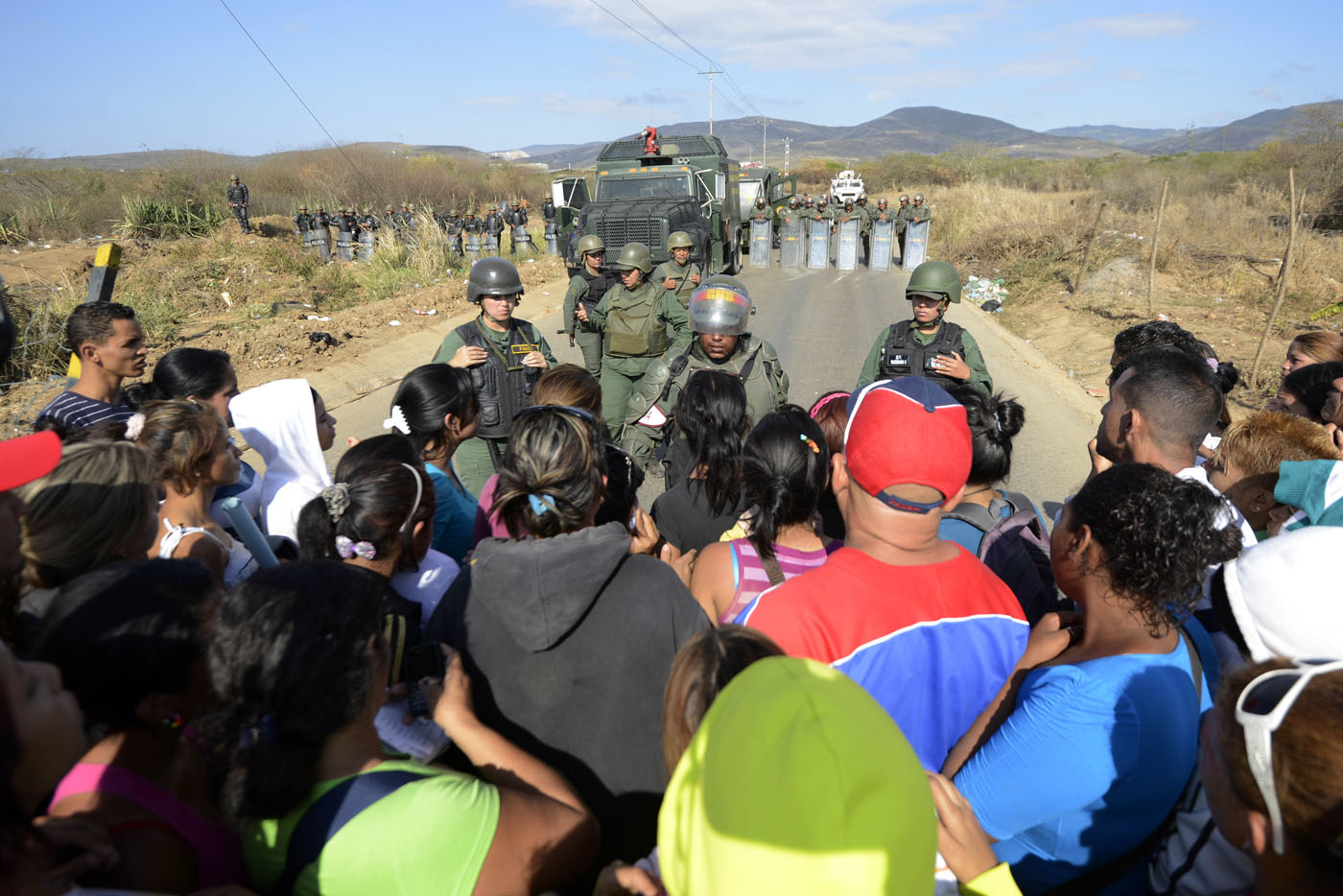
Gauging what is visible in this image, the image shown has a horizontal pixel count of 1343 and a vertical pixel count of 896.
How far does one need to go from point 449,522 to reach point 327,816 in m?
1.64

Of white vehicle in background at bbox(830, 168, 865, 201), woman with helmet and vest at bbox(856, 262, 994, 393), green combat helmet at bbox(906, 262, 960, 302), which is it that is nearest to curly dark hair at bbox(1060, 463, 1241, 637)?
woman with helmet and vest at bbox(856, 262, 994, 393)

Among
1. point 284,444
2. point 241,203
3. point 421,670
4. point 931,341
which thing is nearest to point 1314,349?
point 931,341

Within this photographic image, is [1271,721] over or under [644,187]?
under

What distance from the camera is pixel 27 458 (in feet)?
4.30

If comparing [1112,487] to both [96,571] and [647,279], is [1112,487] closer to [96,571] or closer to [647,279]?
[96,571]

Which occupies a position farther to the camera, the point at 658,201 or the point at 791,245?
the point at 791,245

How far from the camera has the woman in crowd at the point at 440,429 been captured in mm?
2750

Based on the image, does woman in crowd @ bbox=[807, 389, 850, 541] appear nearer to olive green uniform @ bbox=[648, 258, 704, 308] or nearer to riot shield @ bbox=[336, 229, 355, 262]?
olive green uniform @ bbox=[648, 258, 704, 308]

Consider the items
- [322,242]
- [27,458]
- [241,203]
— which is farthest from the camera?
[241,203]

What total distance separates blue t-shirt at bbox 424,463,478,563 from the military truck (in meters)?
8.97

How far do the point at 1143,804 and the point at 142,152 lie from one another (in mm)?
132946

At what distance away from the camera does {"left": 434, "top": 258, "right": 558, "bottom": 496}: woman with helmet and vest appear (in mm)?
3961

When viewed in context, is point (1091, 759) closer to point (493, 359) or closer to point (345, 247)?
point (493, 359)

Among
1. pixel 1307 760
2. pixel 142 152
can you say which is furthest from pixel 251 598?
pixel 142 152
